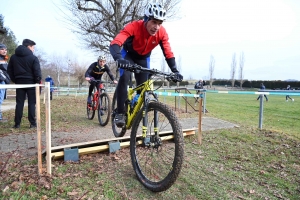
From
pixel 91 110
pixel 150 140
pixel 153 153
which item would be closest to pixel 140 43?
pixel 150 140

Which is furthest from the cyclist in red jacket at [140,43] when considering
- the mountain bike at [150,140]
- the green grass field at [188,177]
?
the green grass field at [188,177]

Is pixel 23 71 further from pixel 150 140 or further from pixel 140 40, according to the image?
pixel 150 140

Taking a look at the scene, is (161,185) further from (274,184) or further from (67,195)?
(274,184)

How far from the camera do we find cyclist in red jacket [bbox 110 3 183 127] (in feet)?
9.31

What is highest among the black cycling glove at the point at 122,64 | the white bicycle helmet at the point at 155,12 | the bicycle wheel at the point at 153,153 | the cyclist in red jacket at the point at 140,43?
the white bicycle helmet at the point at 155,12

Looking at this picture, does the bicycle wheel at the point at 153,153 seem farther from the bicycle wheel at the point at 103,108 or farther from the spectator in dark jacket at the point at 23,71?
the spectator in dark jacket at the point at 23,71

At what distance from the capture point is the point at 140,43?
3.33 metres

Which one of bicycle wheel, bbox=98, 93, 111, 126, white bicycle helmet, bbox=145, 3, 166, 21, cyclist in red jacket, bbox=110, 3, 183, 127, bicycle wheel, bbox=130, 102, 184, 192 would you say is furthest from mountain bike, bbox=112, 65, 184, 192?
bicycle wheel, bbox=98, 93, 111, 126

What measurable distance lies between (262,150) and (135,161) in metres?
2.77

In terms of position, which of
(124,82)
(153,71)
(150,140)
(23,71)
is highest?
(23,71)

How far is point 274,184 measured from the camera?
283 centimetres

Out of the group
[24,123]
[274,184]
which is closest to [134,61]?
[274,184]

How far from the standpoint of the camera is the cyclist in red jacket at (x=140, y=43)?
2.84 meters

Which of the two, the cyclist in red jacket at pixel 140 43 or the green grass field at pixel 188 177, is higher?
the cyclist in red jacket at pixel 140 43
